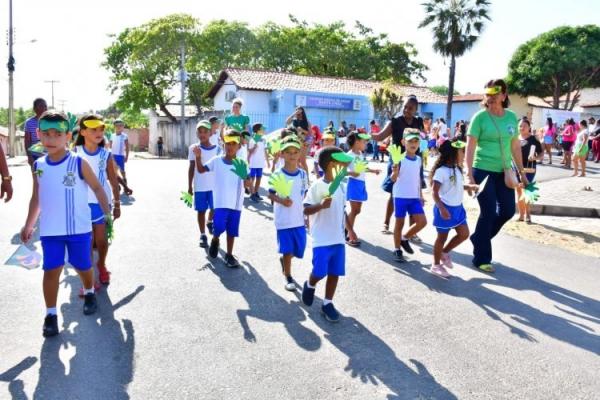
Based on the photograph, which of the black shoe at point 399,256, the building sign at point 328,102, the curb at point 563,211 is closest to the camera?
the black shoe at point 399,256

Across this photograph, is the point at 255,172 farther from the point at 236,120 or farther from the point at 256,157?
the point at 236,120

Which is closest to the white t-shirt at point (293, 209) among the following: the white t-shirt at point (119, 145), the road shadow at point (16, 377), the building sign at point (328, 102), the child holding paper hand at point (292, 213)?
the child holding paper hand at point (292, 213)

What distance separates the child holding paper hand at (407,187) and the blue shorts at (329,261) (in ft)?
6.67

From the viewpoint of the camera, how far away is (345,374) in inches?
138

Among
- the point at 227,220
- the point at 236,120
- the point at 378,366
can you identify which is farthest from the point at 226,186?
the point at 236,120

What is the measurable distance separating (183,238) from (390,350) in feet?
14.1

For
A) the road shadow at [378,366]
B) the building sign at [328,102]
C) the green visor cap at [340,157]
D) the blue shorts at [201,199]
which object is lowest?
the road shadow at [378,366]

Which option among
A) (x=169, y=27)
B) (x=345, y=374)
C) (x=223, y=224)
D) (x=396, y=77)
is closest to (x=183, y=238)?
(x=223, y=224)

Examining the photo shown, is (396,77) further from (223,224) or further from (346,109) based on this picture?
(223,224)

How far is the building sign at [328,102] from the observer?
32.7m

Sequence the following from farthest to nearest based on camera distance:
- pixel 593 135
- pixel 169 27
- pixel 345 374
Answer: pixel 169 27 → pixel 593 135 → pixel 345 374

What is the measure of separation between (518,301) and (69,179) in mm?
4213

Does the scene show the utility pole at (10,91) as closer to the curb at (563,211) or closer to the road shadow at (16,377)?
the curb at (563,211)

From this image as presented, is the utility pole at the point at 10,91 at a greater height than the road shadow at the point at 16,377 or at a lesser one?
greater
